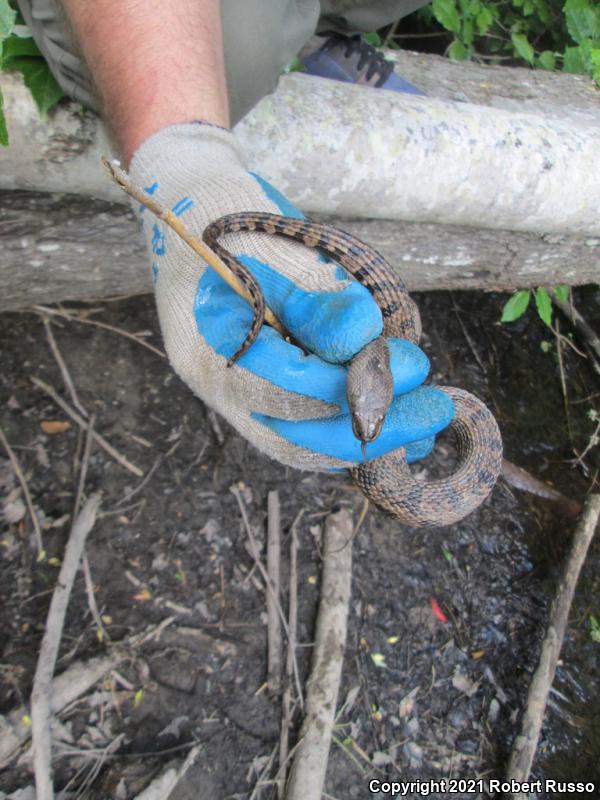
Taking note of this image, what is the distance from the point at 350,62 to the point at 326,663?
10.9 feet

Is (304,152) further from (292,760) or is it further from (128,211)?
(292,760)

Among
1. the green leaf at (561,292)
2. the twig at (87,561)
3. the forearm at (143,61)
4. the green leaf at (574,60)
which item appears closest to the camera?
the forearm at (143,61)

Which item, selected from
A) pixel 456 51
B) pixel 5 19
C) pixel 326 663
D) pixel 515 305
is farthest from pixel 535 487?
pixel 5 19

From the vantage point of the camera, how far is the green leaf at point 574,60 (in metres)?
4.24

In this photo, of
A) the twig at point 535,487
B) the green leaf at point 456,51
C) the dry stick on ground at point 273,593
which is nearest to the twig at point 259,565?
the dry stick on ground at point 273,593

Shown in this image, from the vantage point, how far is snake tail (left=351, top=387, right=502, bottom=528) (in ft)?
7.93

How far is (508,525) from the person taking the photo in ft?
12.7

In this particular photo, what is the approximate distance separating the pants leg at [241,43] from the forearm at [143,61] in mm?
115

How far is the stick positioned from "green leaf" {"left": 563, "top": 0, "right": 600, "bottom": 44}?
3572 mm

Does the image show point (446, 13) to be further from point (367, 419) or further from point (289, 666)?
point (289, 666)

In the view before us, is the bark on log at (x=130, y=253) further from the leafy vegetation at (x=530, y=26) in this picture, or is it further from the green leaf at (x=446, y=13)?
the green leaf at (x=446, y=13)

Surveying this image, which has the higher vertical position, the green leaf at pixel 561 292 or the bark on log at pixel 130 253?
the bark on log at pixel 130 253

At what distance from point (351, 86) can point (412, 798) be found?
3.32m

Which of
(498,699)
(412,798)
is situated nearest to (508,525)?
(498,699)
